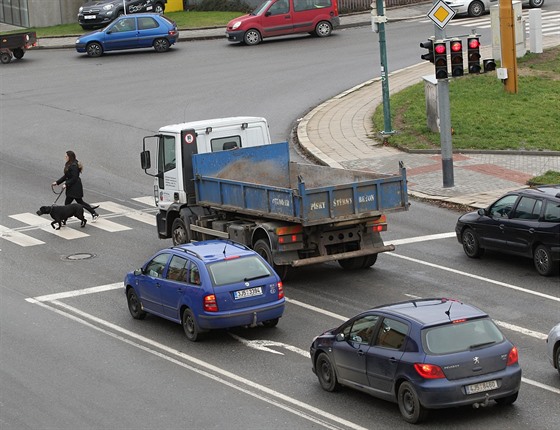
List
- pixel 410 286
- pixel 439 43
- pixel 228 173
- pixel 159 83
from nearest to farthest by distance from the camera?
pixel 410 286
pixel 228 173
pixel 439 43
pixel 159 83

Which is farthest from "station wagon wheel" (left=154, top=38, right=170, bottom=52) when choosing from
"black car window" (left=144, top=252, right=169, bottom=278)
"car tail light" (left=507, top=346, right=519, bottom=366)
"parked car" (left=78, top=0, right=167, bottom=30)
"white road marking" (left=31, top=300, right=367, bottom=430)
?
"car tail light" (left=507, top=346, right=519, bottom=366)

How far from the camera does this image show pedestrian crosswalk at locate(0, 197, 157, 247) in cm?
2695

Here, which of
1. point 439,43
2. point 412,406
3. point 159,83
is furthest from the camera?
point 159,83

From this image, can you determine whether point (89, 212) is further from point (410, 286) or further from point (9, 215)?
point (410, 286)

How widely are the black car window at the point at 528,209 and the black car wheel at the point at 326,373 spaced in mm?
7329

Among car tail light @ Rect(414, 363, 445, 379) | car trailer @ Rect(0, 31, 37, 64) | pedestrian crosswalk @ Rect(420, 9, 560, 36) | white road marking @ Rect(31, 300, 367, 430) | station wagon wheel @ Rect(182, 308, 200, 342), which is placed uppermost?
car trailer @ Rect(0, 31, 37, 64)

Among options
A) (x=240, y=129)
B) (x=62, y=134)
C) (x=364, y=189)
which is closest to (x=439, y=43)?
(x=240, y=129)

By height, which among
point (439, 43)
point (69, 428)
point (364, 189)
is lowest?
point (69, 428)

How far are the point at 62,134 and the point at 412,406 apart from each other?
80.6ft

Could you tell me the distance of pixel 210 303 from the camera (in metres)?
18.4

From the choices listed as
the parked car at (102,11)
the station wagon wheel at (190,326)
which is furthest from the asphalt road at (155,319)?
the parked car at (102,11)

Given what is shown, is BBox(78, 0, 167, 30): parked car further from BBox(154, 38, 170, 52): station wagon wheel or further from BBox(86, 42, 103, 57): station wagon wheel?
BBox(154, 38, 170, 52): station wagon wheel

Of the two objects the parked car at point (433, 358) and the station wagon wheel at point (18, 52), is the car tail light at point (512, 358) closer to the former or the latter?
the parked car at point (433, 358)

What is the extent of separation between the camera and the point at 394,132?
35.2m
